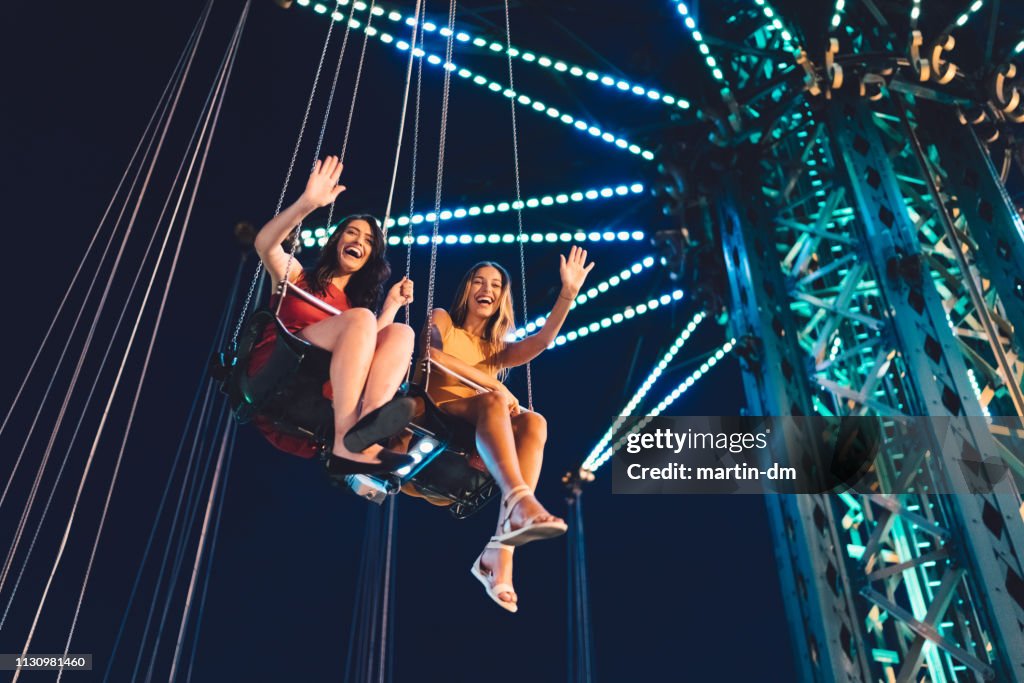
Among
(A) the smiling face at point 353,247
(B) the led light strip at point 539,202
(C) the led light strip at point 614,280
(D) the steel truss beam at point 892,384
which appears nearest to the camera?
(A) the smiling face at point 353,247

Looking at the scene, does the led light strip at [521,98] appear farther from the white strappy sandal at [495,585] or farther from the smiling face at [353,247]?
the white strappy sandal at [495,585]

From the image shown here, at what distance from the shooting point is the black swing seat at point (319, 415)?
3459mm

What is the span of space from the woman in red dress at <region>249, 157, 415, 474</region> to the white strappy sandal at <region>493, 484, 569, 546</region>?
47cm

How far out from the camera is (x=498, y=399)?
3.72 metres

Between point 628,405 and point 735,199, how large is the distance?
2987 millimetres

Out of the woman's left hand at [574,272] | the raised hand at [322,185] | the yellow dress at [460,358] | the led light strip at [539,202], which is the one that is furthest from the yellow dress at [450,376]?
the led light strip at [539,202]

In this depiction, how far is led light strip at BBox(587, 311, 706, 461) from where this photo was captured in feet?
29.0

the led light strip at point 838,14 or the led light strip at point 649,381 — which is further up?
the led light strip at point 838,14

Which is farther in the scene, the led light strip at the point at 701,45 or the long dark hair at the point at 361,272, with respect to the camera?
the led light strip at the point at 701,45

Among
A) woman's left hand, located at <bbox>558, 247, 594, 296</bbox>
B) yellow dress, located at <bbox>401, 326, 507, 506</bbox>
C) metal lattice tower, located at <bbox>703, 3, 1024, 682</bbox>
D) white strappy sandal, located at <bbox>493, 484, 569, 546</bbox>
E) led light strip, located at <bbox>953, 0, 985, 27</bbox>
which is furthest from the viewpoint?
led light strip, located at <bbox>953, 0, 985, 27</bbox>

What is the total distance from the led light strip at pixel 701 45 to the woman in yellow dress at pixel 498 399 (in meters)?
3.26

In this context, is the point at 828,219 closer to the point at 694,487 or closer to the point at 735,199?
the point at 735,199

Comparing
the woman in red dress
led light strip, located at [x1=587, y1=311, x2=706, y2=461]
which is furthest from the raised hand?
led light strip, located at [x1=587, y1=311, x2=706, y2=461]

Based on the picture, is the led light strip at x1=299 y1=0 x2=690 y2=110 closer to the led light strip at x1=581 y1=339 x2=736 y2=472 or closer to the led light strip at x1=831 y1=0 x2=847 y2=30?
the led light strip at x1=831 y1=0 x2=847 y2=30
